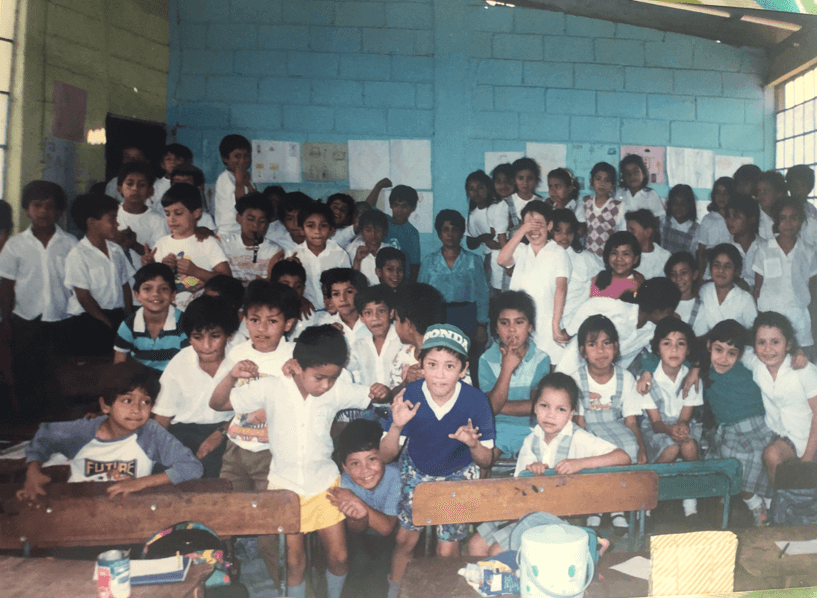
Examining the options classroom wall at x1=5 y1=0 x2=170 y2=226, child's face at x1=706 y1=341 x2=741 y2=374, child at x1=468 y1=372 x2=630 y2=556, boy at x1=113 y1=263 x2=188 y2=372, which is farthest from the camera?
child's face at x1=706 y1=341 x2=741 y2=374

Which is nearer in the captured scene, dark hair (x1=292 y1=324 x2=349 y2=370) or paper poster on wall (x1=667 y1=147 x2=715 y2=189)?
dark hair (x1=292 y1=324 x2=349 y2=370)

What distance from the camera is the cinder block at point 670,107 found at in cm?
280

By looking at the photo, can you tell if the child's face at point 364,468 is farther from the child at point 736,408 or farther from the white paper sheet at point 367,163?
the child at point 736,408

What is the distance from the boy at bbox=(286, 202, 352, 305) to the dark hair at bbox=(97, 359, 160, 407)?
2.22 feet

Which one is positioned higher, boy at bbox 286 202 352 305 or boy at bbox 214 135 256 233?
boy at bbox 214 135 256 233

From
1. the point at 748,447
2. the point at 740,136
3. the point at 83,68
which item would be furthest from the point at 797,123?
the point at 83,68

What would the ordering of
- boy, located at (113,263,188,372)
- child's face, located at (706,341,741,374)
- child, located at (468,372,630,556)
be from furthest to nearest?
child's face, located at (706,341,741,374)
child, located at (468,372,630,556)
boy, located at (113,263,188,372)

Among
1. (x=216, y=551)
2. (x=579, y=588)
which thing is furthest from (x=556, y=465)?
(x=216, y=551)

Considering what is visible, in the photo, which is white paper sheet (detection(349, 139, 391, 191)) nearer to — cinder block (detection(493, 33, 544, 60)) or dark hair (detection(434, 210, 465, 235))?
dark hair (detection(434, 210, 465, 235))

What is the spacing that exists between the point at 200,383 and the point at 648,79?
217cm

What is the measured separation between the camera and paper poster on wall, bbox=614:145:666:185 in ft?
9.17

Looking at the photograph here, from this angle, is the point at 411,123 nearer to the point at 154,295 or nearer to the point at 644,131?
the point at 644,131

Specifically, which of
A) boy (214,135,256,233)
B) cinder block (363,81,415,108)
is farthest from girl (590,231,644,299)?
boy (214,135,256,233)

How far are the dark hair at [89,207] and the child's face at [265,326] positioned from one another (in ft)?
2.11
